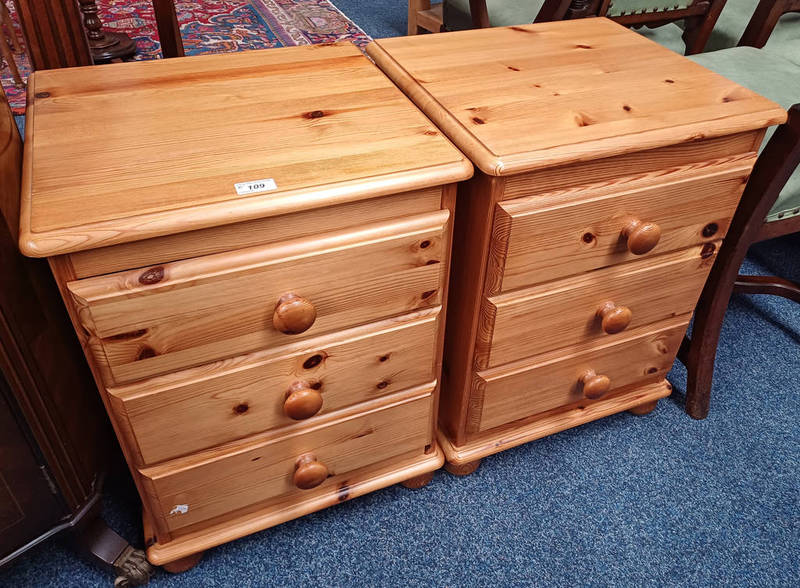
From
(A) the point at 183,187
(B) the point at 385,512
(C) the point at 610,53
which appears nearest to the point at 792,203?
(C) the point at 610,53

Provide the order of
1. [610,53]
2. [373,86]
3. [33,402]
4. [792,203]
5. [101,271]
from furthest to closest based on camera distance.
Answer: [792,203]
[610,53]
[373,86]
[33,402]
[101,271]

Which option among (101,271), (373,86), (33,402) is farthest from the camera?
(373,86)

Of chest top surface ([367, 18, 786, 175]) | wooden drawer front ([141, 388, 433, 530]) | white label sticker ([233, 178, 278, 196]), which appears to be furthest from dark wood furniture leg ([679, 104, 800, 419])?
white label sticker ([233, 178, 278, 196])

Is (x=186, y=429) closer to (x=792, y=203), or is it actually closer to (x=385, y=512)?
(x=385, y=512)

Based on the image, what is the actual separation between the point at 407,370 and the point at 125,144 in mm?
450

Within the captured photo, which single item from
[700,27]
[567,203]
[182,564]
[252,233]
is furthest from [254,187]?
[700,27]

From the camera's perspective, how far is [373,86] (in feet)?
2.74

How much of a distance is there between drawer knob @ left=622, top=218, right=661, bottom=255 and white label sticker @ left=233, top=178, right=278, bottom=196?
0.48 meters

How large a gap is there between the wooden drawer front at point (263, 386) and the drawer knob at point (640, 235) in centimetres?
28

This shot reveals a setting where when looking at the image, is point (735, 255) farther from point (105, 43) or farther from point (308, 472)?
point (105, 43)

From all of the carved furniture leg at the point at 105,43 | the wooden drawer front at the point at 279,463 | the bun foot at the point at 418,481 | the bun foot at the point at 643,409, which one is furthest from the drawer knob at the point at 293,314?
the carved furniture leg at the point at 105,43

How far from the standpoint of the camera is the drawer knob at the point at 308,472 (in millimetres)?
854

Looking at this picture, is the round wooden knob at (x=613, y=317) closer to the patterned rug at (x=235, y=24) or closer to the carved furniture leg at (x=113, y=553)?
the carved furniture leg at (x=113, y=553)

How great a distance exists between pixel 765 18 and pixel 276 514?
154 cm
